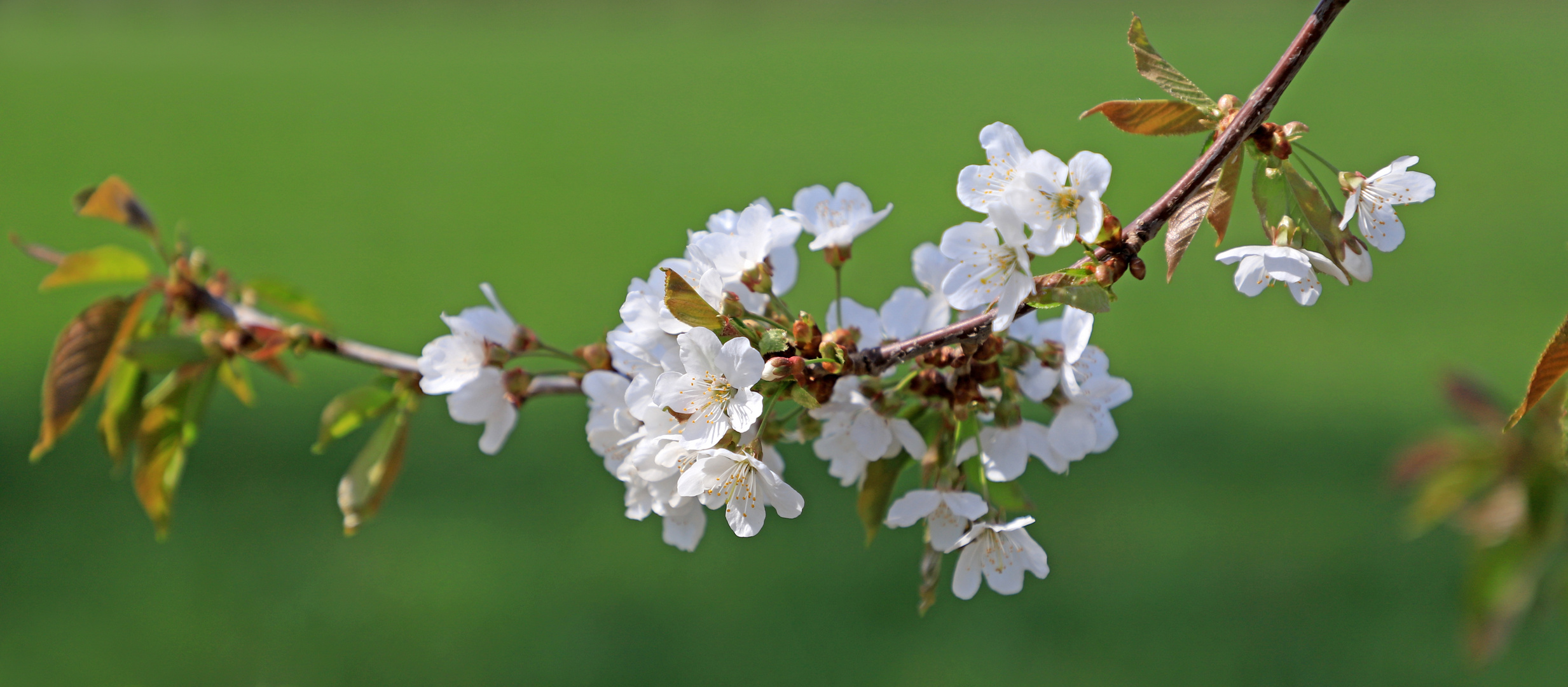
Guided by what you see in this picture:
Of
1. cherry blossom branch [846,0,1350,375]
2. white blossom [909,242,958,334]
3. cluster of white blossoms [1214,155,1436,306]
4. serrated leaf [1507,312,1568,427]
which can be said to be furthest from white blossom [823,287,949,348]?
serrated leaf [1507,312,1568,427]

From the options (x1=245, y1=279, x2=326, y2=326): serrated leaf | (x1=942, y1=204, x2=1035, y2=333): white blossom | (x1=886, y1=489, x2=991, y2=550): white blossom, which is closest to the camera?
(x1=942, y1=204, x2=1035, y2=333): white blossom

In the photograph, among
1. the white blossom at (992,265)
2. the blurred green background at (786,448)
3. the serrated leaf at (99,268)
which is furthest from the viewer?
the blurred green background at (786,448)

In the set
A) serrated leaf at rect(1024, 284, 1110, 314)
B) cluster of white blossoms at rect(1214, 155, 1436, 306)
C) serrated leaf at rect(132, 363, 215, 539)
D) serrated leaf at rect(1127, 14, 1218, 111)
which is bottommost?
serrated leaf at rect(132, 363, 215, 539)

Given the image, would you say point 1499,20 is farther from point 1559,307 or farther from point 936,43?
point 1559,307

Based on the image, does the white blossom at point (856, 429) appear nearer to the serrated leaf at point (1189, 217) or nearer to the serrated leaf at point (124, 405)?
the serrated leaf at point (1189, 217)

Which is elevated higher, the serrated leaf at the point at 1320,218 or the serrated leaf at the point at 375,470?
the serrated leaf at the point at 1320,218

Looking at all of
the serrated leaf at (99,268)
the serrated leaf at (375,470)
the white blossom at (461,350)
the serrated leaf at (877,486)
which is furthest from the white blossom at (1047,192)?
the serrated leaf at (99,268)

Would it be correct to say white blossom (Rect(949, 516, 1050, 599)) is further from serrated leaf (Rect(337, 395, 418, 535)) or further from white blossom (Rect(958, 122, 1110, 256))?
serrated leaf (Rect(337, 395, 418, 535))
